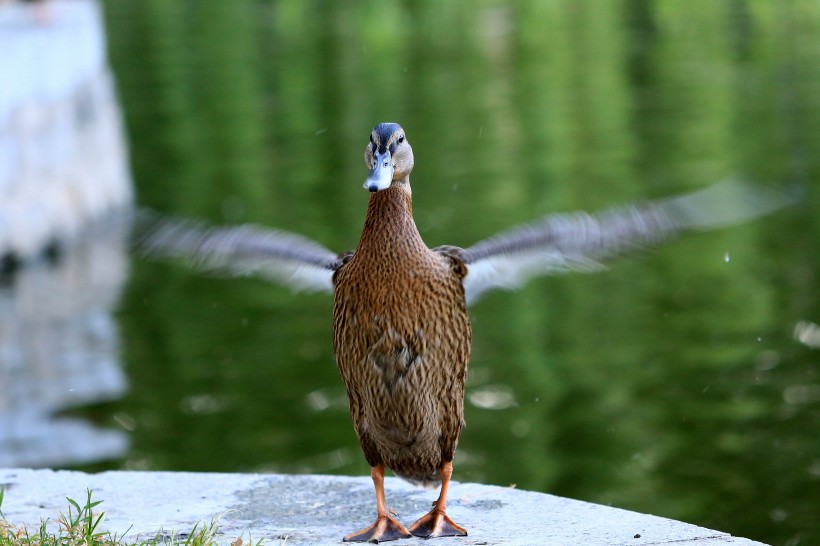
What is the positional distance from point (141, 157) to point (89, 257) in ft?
15.7

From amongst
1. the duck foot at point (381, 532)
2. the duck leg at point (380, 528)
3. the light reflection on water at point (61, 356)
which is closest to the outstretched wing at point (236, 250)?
the duck leg at point (380, 528)

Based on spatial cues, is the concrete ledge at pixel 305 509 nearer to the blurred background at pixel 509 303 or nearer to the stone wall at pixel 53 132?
the blurred background at pixel 509 303

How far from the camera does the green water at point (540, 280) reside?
9.31m

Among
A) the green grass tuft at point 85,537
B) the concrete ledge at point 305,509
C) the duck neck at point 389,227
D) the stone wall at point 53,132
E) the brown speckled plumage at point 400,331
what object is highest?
the stone wall at point 53,132

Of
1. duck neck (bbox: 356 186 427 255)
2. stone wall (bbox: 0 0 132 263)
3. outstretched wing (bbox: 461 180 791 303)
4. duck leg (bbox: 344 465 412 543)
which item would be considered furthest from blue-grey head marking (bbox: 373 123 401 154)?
stone wall (bbox: 0 0 132 263)

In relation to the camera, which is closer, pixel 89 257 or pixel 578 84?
pixel 89 257

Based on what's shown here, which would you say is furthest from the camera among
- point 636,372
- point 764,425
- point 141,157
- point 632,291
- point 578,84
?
point 578,84

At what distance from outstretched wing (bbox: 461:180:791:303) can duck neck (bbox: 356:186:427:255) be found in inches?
8.9

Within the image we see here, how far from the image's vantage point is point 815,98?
68.5 feet

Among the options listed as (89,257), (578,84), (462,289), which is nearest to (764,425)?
A: (462,289)

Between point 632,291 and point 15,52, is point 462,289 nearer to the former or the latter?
point 632,291

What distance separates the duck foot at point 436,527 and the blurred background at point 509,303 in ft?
13.6

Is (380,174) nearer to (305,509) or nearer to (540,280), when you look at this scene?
(305,509)

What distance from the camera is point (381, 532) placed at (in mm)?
4258
